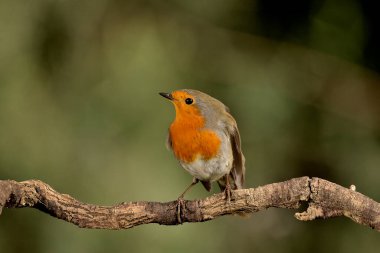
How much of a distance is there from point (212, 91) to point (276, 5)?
754 millimetres

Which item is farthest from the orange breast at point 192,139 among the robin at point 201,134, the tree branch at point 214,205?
the tree branch at point 214,205

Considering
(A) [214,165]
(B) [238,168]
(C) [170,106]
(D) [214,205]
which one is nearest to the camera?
(D) [214,205]

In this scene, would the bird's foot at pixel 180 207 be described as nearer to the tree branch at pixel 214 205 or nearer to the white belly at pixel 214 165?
the tree branch at pixel 214 205

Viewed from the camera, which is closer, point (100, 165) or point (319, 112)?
point (100, 165)

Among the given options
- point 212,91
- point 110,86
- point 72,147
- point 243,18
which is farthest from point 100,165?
point 243,18

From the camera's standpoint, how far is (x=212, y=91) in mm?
4754

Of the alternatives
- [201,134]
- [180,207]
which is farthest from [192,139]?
[180,207]

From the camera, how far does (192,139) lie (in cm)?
326

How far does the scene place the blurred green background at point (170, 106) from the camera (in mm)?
4465

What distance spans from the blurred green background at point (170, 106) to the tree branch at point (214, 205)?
136 centimetres

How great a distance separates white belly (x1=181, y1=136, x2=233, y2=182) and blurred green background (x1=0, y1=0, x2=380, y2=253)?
95 centimetres

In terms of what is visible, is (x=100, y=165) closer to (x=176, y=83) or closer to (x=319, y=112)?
(x=176, y=83)

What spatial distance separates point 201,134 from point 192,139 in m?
0.05

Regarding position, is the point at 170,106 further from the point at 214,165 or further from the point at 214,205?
the point at 214,205
